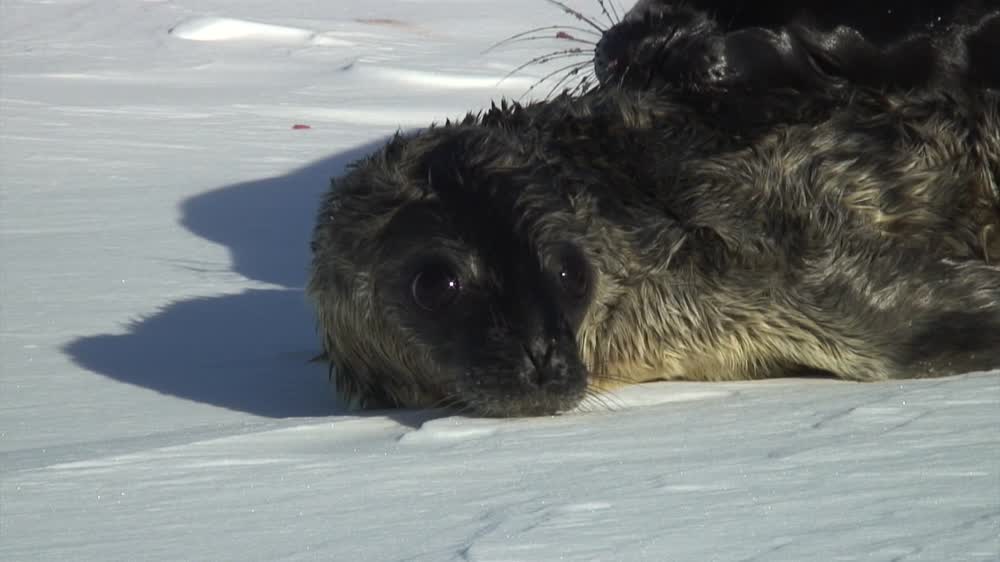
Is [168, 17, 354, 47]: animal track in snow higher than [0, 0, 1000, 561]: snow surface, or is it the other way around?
[168, 17, 354, 47]: animal track in snow

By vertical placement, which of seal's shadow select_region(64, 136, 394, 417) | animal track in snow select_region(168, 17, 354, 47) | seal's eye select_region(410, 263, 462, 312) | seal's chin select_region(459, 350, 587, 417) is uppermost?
animal track in snow select_region(168, 17, 354, 47)

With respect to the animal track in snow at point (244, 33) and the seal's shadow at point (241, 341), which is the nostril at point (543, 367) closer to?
the seal's shadow at point (241, 341)

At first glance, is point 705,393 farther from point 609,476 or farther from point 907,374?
point 609,476

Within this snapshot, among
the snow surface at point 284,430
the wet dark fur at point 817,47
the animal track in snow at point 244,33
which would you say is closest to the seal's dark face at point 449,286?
the snow surface at point 284,430

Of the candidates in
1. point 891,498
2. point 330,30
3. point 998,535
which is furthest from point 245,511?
point 330,30

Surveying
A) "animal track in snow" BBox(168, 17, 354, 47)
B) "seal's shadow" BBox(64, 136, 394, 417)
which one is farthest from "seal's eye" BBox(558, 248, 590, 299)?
"animal track in snow" BBox(168, 17, 354, 47)

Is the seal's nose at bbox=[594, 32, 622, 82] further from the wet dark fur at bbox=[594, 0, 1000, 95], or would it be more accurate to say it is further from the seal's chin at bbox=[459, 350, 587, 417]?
the seal's chin at bbox=[459, 350, 587, 417]

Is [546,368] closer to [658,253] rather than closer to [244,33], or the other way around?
[658,253]
